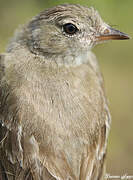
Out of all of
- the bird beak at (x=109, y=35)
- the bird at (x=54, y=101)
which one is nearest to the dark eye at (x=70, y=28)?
the bird at (x=54, y=101)

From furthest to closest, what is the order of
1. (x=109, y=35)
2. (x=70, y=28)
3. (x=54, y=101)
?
(x=109, y=35) → (x=70, y=28) → (x=54, y=101)

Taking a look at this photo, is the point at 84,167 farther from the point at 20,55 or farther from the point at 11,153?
the point at 20,55

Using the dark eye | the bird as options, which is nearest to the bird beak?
the bird

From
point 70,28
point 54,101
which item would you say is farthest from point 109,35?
point 54,101

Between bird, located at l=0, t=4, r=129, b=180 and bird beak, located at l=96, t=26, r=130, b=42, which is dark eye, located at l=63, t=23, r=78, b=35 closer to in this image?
bird, located at l=0, t=4, r=129, b=180

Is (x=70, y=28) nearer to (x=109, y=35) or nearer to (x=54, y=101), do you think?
(x=109, y=35)

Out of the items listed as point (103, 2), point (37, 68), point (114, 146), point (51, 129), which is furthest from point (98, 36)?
point (103, 2)

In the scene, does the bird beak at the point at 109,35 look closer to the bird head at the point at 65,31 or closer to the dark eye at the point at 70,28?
the bird head at the point at 65,31
